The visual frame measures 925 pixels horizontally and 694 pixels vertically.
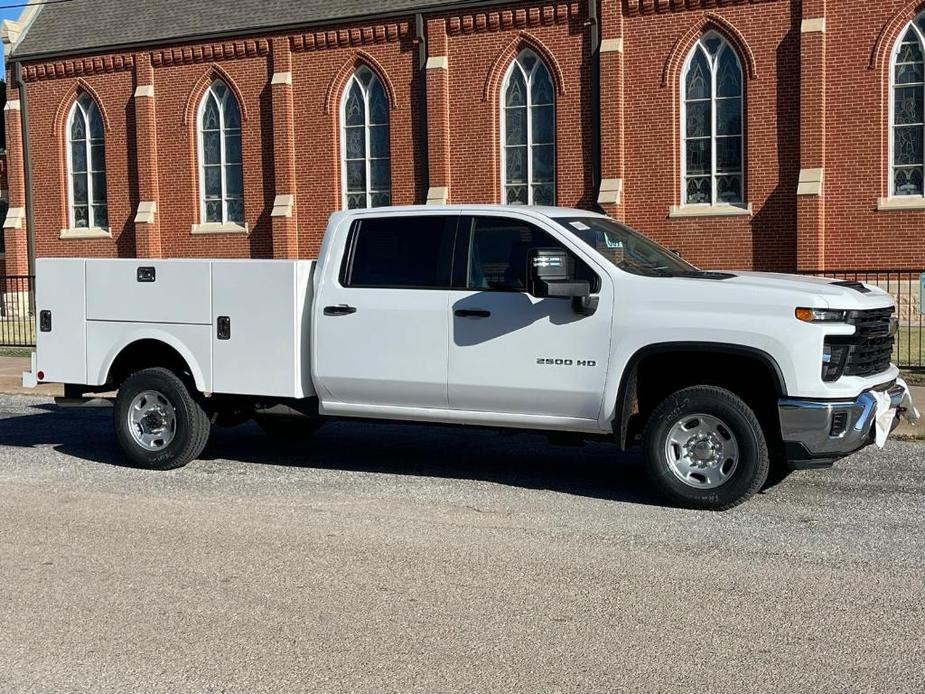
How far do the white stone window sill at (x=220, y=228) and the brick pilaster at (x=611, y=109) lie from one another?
30.1 ft

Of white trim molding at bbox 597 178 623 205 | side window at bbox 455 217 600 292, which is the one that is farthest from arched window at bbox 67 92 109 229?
side window at bbox 455 217 600 292

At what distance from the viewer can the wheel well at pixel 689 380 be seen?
307 inches

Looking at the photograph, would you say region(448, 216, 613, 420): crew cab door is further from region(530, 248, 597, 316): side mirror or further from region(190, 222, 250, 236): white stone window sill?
region(190, 222, 250, 236): white stone window sill

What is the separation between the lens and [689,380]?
26.7 ft

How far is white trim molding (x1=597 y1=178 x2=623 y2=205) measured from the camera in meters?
24.4

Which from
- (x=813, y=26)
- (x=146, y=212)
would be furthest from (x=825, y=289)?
(x=146, y=212)

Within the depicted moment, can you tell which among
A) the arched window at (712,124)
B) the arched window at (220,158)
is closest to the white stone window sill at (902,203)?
the arched window at (712,124)

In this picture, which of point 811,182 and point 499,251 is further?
point 811,182

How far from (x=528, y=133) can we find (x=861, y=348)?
18.7 meters

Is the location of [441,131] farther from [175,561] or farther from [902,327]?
[175,561]

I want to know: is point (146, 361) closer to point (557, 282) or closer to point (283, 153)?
point (557, 282)

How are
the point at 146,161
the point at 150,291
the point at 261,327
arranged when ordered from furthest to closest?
the point at 146,161, the point at 150,291, the point at 261,327

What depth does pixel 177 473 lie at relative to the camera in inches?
372

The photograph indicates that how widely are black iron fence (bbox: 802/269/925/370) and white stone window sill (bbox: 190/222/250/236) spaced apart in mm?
14938
